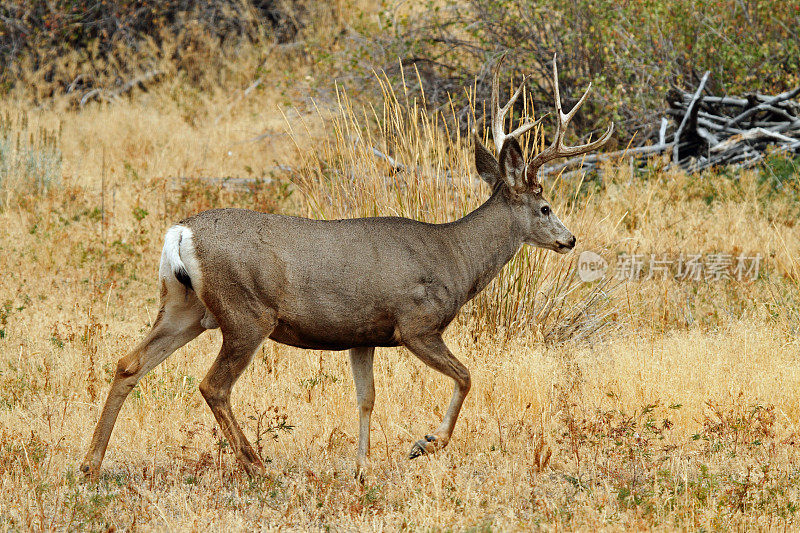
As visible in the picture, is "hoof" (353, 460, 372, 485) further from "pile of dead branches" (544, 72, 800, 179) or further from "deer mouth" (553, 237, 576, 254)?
"pile of dead branches" (544, 72, 800, 179)

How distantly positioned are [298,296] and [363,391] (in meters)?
0.89

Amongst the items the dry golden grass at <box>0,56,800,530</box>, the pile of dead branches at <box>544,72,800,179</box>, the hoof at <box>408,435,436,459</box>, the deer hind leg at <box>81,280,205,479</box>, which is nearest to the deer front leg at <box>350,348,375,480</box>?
the dry golden grass at <box>0,56,800,530</box>

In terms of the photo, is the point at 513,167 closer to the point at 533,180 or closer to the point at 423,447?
the point at 533,180

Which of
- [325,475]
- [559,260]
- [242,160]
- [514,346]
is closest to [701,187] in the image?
[559,260]

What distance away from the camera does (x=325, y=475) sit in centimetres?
534

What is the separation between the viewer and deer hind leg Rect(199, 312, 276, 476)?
16.7ft

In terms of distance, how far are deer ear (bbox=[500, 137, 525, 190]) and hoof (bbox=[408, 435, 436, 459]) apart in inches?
64.9

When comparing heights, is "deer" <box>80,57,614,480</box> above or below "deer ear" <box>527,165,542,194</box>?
below

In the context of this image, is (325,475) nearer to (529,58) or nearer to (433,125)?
(433,125)

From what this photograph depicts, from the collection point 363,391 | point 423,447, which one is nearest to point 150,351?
point 363,391

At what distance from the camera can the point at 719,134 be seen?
12789 millimetres

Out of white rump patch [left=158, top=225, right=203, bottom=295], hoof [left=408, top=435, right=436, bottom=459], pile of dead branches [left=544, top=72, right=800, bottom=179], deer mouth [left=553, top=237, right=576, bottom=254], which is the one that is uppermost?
white rump patch [left=158, top=225, right=203, bottom=295]

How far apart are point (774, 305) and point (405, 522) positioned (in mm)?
4888

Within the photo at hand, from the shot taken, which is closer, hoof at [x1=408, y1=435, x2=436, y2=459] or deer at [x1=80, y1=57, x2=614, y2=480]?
deer at [x1=80, y1=57, x2=614, y2=480]
